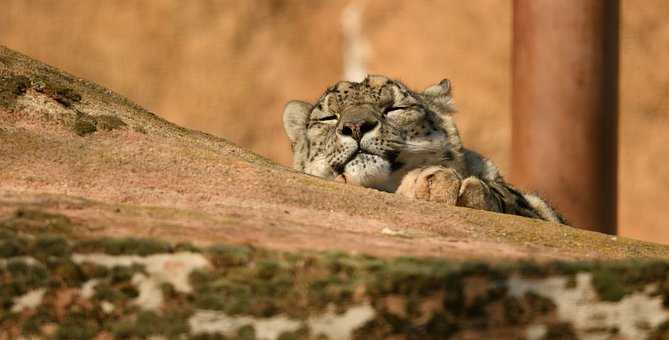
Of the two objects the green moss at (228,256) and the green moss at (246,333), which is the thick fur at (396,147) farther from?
the green moss at (246,333)

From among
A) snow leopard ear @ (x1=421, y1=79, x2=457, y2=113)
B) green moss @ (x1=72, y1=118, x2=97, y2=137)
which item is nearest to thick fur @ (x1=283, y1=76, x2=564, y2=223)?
snow leopard ear @ (x1=421, y1=79, x2=457, y2=113)

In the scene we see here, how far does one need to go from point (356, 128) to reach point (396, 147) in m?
0.25

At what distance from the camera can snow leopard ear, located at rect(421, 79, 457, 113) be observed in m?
7.74

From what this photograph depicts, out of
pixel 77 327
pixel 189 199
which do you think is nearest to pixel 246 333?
pixel 77 327

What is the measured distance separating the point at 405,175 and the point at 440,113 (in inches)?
33.2

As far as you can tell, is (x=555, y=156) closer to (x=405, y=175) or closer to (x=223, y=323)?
(x=405, y=175)

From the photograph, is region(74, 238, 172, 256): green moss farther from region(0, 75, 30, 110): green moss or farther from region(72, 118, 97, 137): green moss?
region(0, 75, 30, 110): green moss

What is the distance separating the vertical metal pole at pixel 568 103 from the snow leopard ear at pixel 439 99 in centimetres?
286

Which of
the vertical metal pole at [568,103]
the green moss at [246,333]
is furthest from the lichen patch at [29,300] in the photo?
the vertical metal pole at [568,103]

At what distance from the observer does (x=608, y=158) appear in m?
10.8

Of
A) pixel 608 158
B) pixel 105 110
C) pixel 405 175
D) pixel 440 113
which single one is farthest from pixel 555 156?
pixel 105 110

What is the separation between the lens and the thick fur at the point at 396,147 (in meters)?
6.54

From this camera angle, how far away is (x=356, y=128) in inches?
276

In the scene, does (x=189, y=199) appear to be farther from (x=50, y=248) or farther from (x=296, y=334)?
(x=296, y=334)
